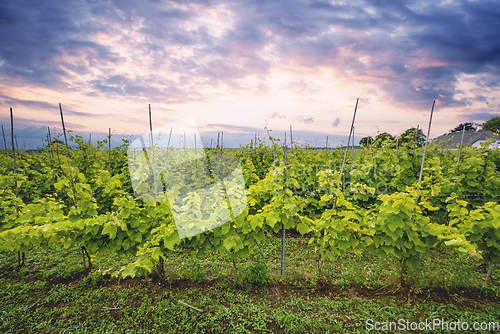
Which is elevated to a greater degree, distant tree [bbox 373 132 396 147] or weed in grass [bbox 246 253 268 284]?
distant tree [bbox 373 132 396 147]

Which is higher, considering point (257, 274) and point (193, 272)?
point (257, 274)

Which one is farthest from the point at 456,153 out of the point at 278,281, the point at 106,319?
the point at 106,319

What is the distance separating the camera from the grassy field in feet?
8.18

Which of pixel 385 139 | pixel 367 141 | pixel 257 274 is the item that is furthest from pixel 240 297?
pixel 367 141

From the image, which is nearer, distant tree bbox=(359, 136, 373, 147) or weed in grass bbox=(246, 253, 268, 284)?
weed in grass bbox=(246, 253, 268, 284)

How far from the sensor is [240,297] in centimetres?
288

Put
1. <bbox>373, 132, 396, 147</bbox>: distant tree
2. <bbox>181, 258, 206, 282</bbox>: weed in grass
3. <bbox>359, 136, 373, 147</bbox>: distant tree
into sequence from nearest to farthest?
<bbox>181, 258, 206, 282</bbox>: weed in grass
<bbox>373, 132, 396, 147</bbox>: distant tree
<bbox>359, 136, 373, 147</bbox>: distant tree

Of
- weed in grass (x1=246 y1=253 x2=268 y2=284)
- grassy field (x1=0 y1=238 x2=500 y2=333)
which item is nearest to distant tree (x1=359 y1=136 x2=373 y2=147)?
grassy field (x1=0 y1=238 x2=500 y2=333)

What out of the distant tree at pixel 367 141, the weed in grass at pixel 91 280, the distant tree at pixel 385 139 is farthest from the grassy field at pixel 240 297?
the distant tree at pixel 367 141

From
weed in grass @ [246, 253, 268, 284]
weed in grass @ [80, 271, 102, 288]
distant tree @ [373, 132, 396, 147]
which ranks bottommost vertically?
weed in grass @ [80, 271, 102, 288]

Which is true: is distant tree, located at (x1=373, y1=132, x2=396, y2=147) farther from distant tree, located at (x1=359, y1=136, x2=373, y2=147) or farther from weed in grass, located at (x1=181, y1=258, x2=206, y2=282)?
weed in grass, located at (x1=181, y1=258, x2=206, y2=282)

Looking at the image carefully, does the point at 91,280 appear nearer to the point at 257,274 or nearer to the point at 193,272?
the point at 193,272

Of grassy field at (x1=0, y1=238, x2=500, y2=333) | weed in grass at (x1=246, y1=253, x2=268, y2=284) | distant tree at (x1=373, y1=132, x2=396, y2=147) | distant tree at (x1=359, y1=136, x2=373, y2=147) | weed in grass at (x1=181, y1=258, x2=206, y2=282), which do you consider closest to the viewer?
grassy field at (x1=0, y1=238, x2=500, y2=333)

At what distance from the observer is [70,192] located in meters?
3.25
